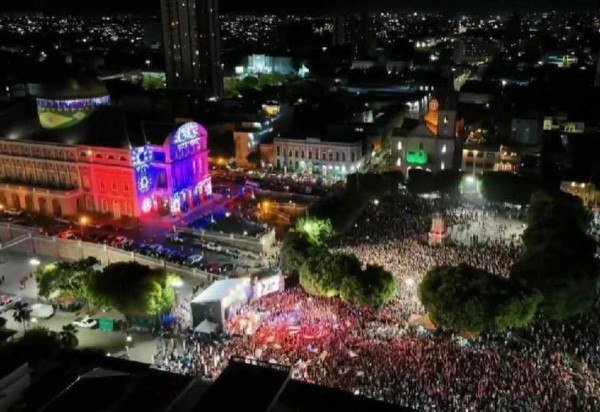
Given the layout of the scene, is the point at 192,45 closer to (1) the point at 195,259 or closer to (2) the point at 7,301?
(1) the point at 195,259

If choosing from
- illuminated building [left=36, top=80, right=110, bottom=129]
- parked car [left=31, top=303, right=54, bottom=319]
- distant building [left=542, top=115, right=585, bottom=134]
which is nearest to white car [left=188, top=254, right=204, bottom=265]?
parked car [left=31, top=303, right=54, bottom=319]

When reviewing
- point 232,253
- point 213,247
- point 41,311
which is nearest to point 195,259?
point 232,253

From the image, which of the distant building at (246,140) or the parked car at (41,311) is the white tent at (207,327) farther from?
the distant building at (246,140)

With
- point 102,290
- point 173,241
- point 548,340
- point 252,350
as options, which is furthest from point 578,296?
point 173,241

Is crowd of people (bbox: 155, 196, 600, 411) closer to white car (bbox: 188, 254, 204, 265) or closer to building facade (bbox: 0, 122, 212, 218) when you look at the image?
white car (bbox: 188, 254, 204, 265)

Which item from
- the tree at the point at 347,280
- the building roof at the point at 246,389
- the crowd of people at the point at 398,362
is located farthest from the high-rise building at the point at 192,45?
the building roof at the point at 246,389

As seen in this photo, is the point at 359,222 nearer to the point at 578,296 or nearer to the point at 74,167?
the point at 578,296
